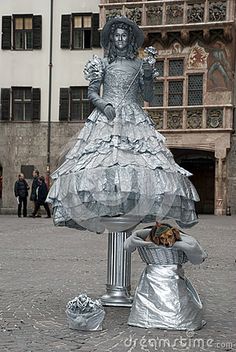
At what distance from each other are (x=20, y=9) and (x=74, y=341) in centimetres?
2675

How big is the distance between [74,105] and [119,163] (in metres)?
23.7

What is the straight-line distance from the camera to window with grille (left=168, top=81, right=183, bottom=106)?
91.2 feet

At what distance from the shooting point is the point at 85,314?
5.36 metres

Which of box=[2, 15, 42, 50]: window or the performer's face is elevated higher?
box=[2, 15, 42, 50]: window

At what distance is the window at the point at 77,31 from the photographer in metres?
29.5

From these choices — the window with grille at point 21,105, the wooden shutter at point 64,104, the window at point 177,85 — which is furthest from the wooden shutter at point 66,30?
the window at point 177,85

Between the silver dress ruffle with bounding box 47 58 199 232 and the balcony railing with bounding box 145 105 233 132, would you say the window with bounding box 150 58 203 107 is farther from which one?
the silver dress ruffle with bounding box 47 58 199 232

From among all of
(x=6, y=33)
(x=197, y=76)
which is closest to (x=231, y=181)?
(x=197, y=76)

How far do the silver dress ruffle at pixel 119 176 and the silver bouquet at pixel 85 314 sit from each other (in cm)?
93

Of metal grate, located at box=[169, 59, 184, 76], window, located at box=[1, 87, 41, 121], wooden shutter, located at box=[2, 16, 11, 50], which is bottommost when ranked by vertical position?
window, located at box=[1, 87, 41, 121]

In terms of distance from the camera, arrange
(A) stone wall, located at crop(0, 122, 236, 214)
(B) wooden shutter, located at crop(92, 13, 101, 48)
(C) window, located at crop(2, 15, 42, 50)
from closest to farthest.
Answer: (B) wooden shutter, located at crop(92, 13, 101, 48), (A) stone wall, located at crop(0, 122, 236, 214), (C) window, located at crop(2, 15, 42, 50)

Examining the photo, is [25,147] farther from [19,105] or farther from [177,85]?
[177,85]

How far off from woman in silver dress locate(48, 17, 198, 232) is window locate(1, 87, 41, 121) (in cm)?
2304

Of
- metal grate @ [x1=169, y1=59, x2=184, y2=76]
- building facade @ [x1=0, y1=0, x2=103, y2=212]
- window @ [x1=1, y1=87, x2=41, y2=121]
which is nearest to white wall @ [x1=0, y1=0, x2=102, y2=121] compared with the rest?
building facade @ [x1=0, y1=0, x2=103, y2=212]
